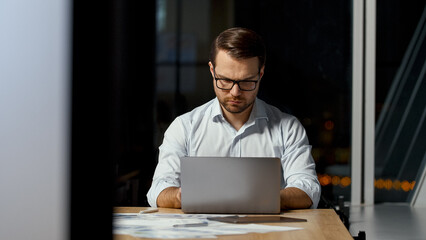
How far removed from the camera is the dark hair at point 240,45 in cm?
231

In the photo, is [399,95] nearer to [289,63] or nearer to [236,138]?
[289,63]

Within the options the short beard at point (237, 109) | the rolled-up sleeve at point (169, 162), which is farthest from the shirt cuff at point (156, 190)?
the short beard at point (237, 109)

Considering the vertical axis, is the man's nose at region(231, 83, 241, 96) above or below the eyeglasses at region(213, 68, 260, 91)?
below

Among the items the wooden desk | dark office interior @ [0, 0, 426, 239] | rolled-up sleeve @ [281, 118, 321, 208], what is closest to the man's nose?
rolled-up sleeve @ [281, 118, 321, 208]

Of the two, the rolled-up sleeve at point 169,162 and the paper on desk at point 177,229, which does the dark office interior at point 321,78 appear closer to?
the rolled-up sleeve at point 169,162

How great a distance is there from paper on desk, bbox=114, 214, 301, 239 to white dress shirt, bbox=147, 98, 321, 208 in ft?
1.98

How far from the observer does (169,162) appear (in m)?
2.26

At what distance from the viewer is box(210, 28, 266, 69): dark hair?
231 cm

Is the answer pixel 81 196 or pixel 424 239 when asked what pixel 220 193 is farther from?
pixel 424 239

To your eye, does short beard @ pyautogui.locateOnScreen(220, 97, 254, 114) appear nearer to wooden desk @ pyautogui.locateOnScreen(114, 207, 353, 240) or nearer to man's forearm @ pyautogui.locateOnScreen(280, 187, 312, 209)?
man's forearm @ pyautogui.locateOnScreen(280, 187, 312, 209)

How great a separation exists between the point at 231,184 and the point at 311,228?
0.29 meters

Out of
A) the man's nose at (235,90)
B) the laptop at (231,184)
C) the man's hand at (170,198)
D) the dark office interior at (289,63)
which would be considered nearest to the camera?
the laptop at (231,184)

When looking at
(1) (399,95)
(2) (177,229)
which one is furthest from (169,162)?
(1) (399,95)

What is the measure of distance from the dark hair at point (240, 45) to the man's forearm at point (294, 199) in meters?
0.65
